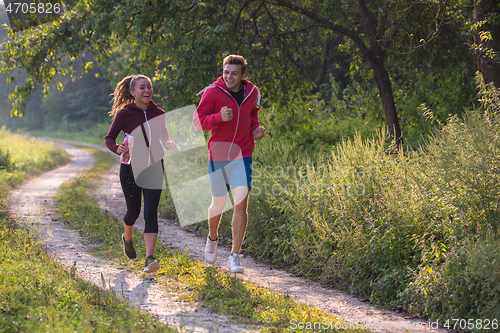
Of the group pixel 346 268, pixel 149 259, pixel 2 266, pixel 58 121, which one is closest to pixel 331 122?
pixel 346 268

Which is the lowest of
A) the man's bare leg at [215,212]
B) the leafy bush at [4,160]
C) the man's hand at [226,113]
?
the leafy bush at [4,160]

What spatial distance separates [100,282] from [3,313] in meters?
1.05

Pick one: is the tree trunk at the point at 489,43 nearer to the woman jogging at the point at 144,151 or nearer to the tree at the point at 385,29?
the tree at the point at 385,29

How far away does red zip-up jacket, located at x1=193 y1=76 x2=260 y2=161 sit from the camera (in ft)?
15.9

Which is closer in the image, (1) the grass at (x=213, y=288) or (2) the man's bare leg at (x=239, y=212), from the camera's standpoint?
(1) the grass at (x=213, y=288)

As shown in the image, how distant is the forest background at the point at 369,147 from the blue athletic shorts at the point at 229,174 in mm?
1207

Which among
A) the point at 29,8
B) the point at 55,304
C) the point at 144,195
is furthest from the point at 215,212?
the point at 29,8

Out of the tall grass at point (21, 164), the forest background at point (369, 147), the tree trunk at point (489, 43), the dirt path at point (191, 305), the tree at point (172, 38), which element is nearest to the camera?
the dirt path at point (191, 305)

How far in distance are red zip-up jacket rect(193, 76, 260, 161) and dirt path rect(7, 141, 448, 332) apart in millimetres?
1468

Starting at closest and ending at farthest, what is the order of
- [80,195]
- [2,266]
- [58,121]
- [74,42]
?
1. [2,266]
2. [74,42]
3. [80,195]
4. [58,121]

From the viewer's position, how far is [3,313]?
11.7 feet

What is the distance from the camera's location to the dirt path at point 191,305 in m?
3.74

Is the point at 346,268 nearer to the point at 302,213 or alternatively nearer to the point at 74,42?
the point at 302,213

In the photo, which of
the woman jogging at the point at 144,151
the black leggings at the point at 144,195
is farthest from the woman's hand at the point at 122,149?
the black leggings at the point at 144,195
